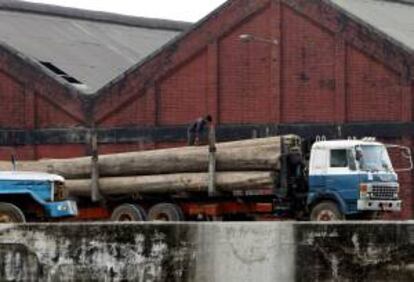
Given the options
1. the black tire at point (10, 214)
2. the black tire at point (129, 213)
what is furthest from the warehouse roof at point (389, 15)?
the black tire at point (10, 214)

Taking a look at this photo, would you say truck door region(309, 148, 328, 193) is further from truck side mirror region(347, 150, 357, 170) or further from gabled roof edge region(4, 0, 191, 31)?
gabled roof edge region(4, 0, 191, 31)

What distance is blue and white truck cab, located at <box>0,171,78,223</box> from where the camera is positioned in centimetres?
1908

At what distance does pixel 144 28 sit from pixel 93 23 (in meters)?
4.14

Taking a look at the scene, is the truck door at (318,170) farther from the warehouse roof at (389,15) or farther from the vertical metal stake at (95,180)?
the warehouse roof at (389,15)

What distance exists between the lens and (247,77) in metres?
36.8

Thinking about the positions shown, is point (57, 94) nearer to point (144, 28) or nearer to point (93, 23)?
point (93, 23)

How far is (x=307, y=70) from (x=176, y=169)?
11733 millimetres

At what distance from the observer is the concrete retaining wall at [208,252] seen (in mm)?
9773

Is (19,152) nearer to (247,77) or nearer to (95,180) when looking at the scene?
(247,77)

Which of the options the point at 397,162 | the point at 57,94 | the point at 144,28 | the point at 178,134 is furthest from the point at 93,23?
the point at 397,162

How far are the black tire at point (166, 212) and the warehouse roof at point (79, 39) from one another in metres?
16.4

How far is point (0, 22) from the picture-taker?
46656 mm

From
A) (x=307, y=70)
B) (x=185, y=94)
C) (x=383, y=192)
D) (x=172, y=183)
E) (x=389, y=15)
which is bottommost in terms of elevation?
(x=383, y=192)

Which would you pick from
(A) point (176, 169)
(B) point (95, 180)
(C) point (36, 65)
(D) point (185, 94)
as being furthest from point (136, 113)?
(A) point (176, 169)
